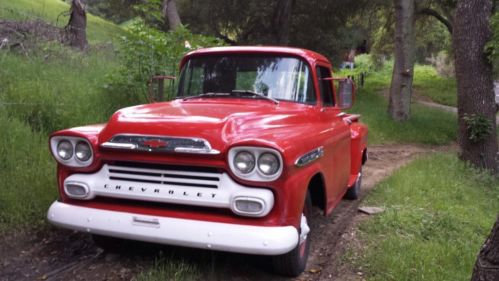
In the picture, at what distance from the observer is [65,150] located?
4211mm

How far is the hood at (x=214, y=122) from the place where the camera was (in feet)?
12.6

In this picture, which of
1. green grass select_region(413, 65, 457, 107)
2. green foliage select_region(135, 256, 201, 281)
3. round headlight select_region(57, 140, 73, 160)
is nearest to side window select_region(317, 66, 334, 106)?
green foliage select_region(135, 256, 201, 281)

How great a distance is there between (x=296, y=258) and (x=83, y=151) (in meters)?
1.86

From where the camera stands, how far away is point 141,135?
155 inches

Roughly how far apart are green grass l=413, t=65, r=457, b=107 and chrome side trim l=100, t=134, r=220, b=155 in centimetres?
2360

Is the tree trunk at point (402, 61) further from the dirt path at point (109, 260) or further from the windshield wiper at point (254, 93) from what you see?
the windshield wiper at point (254, 93)

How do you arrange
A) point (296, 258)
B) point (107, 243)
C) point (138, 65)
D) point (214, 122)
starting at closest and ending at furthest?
point (214, 122) → point (296, 258) → point (107, 243) → point (138, 65)

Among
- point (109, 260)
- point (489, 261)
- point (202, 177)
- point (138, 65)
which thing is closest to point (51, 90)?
point (138, 65)

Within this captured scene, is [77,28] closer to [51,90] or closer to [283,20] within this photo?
[51,90]

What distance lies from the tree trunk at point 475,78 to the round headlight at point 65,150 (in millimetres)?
7917

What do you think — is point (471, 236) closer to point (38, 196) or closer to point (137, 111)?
point (137, 111)

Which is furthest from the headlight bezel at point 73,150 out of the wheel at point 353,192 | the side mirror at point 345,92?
the wheel at point 353,192

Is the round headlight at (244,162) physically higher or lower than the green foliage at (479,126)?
higher

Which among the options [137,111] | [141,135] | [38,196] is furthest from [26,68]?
[141,135]
